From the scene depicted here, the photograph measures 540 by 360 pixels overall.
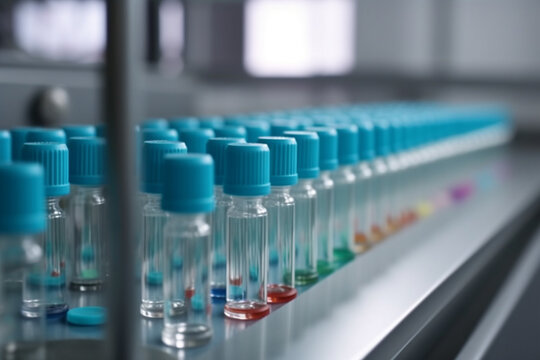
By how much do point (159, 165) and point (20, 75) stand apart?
3.90 ft

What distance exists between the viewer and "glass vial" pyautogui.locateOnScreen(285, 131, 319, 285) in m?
1.01

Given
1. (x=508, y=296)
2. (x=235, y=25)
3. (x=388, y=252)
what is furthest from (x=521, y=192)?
(x=235, y=25)

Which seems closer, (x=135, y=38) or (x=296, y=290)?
(x=135, y=38)

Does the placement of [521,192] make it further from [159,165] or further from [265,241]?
[159,165]

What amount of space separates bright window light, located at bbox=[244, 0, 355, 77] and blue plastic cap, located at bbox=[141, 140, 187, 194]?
4762 millimetres

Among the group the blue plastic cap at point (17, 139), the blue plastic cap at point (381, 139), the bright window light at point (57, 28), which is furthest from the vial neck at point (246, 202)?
the bright window light at point (57, 28)

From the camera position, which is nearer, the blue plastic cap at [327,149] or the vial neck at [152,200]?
the vial neck at [152,200]

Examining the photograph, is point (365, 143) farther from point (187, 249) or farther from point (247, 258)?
point (187, 249)

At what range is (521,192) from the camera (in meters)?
2.08

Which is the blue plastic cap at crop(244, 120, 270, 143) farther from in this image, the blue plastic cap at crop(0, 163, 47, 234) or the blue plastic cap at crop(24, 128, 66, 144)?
the blue plastic cap at crop(0, 163, 47, 234)

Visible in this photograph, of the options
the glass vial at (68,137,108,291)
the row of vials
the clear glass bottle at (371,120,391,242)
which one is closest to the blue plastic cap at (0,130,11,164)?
the row of vials

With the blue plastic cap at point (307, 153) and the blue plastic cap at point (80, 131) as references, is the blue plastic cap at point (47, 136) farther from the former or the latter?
the blue plastic cap at point (307, 153)

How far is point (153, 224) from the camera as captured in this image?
929 millimetres

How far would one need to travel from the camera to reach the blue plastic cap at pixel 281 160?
0.92 m
